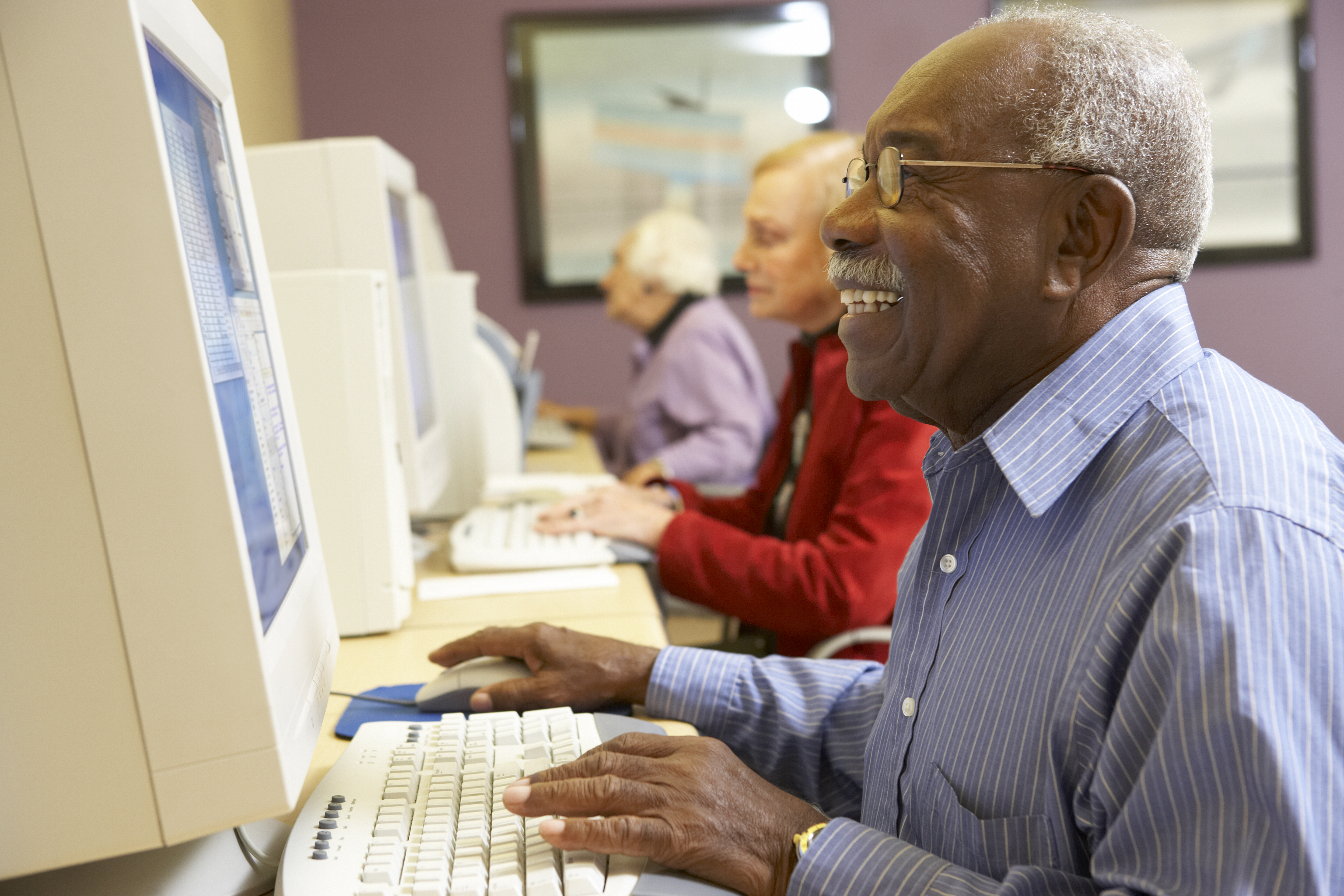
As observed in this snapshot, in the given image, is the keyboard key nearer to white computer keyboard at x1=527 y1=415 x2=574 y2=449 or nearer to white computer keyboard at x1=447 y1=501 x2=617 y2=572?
white computer keyboard at x1=447 y1=501 x2=617 y2=572

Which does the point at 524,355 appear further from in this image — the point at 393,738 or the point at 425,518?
the point at 393,738

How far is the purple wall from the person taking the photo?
3.93m

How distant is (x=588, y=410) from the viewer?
380 centimetres

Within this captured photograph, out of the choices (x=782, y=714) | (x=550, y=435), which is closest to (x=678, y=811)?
(x=782, y=714)

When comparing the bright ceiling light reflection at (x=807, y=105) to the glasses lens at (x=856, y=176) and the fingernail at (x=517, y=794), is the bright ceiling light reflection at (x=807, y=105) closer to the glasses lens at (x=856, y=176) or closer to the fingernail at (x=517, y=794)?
the glasses lens at (x=856, y=176)

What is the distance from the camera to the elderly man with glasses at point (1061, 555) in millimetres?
524

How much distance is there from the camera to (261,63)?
3.09 m

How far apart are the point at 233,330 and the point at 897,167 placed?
0.48 metres

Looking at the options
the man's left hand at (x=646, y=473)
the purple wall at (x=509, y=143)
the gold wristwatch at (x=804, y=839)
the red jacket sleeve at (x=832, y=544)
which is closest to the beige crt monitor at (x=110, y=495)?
the gold wristwatch at (x=804, y=839)

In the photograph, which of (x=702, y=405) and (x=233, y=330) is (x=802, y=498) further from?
(x=702, y=405)

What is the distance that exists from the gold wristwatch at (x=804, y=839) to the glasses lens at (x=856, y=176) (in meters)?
0.48

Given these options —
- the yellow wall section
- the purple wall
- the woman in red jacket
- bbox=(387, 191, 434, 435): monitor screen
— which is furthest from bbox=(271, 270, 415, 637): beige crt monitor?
the purple wall

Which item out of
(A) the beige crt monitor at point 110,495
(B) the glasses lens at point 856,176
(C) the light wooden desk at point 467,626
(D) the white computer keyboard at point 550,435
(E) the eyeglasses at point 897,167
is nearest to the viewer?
(A) the beige crt monitor at point 110,495

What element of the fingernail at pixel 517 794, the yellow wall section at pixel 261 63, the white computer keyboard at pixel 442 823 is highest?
the yellow wall section at pixel 261 63
